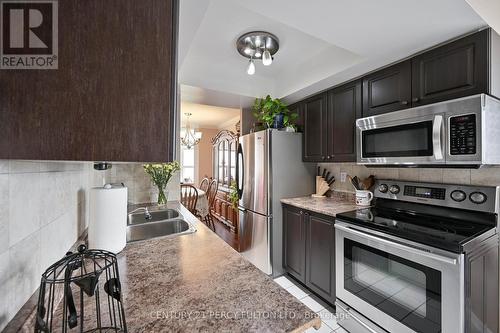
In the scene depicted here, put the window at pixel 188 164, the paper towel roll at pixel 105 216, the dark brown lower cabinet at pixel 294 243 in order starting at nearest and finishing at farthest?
the paper towel roll at pixel 105 216, the dark brown lower cabinet at pixel 294 243, the window at pixel 188 164

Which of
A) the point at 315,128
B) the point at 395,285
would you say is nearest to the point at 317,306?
the point at 395,285

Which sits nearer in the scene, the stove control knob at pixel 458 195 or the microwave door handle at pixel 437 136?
the microwave door handle at pixel 437 136

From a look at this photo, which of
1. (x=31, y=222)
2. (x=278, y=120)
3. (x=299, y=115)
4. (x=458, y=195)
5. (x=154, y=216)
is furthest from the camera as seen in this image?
(x=299, y=115)

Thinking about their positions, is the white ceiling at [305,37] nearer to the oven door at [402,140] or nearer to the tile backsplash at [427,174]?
the oven door at [402,140]

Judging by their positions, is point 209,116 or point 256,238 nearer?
point 256,238

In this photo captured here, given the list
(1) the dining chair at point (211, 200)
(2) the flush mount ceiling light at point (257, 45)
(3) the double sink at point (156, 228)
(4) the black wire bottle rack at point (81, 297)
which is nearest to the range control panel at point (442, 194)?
(2) the flush mount ceiling light at point (257, 45)

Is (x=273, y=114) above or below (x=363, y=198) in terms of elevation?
above

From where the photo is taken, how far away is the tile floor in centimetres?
176

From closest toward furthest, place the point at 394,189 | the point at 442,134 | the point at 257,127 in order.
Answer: the point at 442,134 < the point at 394,189 < the point at 257,127

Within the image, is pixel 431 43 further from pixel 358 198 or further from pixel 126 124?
pixel 126 124

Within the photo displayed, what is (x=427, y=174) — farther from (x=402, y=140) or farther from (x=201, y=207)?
(x=201, y=207)

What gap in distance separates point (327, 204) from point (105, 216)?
195 cm

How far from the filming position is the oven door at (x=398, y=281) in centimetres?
117

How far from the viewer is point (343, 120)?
222 centimetres
